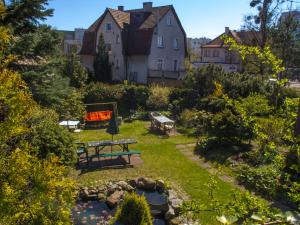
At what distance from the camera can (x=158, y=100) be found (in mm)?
24156

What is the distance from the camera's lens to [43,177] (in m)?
4.91

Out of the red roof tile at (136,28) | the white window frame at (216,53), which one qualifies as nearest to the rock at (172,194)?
the red roof tile at (136,28)

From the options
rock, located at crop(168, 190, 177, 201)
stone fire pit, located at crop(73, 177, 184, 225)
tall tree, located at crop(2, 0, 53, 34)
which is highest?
tall tree, located at crop(2, 0, 53, 34)

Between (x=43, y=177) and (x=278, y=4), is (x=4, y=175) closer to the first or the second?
(x=43, y=177)

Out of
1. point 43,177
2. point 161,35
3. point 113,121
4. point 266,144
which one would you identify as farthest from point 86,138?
point 161,35

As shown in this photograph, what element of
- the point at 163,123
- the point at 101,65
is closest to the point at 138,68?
the point at 101,65

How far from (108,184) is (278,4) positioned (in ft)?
80.2

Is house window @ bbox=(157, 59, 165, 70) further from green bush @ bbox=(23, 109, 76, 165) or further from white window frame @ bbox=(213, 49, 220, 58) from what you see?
green bush @ bbox=(23, 109, 76, 165)

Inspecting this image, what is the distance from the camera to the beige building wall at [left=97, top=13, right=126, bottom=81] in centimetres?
3434

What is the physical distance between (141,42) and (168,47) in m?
3.75

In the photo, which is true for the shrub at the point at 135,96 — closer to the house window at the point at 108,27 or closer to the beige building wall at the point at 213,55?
the house window at the point at 108,27

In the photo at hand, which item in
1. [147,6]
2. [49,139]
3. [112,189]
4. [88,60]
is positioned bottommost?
[112,189]

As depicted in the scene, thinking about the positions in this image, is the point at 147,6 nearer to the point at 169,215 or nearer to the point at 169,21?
the point at 169,21

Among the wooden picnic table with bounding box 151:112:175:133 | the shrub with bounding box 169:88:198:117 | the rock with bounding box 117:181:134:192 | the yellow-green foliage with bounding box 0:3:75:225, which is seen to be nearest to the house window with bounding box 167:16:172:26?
the shrub with bounding box 169:88:198:117
